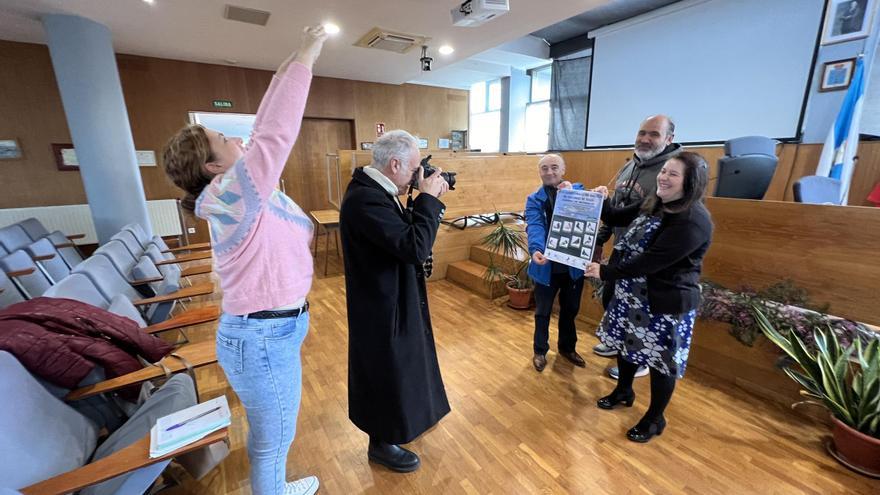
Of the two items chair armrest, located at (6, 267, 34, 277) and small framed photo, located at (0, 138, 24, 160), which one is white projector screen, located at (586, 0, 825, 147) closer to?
chair armrest, located at (6, 267, 34, 277)

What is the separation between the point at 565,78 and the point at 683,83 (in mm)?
2227

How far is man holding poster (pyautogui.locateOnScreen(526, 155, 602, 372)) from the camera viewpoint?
6.46ft

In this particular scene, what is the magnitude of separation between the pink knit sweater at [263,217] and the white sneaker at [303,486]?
37.9 inches

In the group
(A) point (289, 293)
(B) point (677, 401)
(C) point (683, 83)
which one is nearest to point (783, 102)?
(C) point (683, 83)

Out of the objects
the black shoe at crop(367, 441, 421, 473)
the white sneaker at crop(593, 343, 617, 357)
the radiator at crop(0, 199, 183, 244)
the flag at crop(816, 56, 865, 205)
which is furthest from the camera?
the radiator at crop(0, 199, 183, 244)

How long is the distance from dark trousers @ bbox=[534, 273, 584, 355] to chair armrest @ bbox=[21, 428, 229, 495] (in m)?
1.83

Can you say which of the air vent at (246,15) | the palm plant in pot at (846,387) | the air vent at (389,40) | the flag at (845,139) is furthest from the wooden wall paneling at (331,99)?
the palm plant in pot at (846,387)

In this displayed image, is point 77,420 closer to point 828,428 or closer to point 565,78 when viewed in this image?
point 828,428

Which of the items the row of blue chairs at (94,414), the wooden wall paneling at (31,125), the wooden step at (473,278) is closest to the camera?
the row of blue chairs at (94,414)

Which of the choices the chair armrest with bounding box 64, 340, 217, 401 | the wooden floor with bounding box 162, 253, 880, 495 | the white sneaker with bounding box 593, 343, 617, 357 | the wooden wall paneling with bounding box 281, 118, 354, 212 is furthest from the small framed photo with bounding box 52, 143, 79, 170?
the white sneaker with bounding box 593, 343, 617, 357

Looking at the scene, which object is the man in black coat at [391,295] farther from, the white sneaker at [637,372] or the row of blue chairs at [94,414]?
the white sneaker at [637,372]

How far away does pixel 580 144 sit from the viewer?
21.7 feet

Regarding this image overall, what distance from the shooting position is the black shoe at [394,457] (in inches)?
63.2

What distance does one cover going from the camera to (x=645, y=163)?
6.56ft
